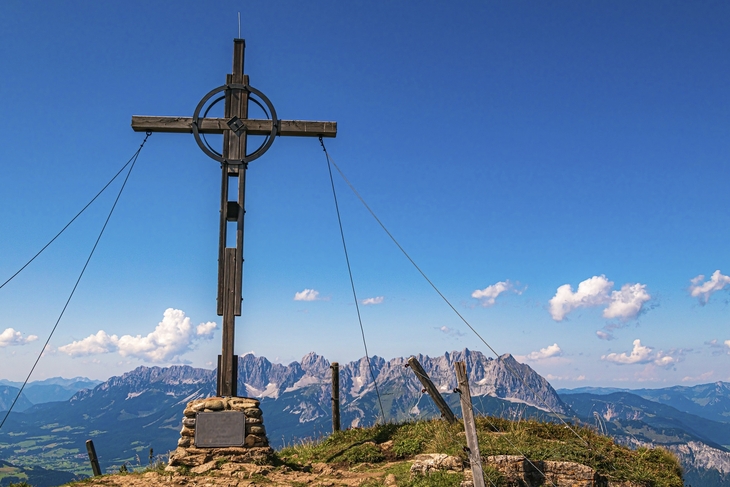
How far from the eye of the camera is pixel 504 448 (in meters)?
15.2

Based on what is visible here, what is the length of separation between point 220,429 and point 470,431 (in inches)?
264

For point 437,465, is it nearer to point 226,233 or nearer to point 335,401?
point 226,233

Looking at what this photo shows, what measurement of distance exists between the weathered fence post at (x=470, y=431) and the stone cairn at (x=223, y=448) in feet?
18.6

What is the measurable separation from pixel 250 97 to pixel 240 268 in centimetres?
532

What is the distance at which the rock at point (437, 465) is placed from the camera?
14180 millimetres

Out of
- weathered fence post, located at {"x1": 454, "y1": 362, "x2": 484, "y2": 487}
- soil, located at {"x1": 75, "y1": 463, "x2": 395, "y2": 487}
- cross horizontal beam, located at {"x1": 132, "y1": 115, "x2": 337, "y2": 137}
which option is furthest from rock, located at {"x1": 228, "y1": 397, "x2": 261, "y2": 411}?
cross horizontal beam, located at {"x1": 132, "y1": 115, "x2": 337, "y2": 137}

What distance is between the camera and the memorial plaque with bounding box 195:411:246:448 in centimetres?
1458

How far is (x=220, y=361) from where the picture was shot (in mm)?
15859

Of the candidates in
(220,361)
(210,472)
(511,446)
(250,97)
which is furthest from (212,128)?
(511,446)

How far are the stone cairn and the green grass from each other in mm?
1477

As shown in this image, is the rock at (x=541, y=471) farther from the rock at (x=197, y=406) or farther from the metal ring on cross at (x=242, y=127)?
the metal ring on cross at (x=242, y=127)

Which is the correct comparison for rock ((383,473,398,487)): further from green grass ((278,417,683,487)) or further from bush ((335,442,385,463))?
bush ((335,442,385,463))

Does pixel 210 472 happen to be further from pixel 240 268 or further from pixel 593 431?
pixel 593 431

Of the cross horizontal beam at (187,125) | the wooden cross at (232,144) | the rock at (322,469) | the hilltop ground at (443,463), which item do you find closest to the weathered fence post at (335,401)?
the hilltop ground at (443,463)
